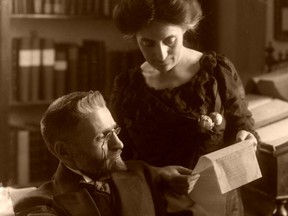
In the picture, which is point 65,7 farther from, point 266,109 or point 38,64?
point 266,109

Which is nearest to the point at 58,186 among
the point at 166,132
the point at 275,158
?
the point at 166,132

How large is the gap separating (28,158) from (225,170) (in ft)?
5.33

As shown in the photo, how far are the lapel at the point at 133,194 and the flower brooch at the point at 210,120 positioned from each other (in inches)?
7.8

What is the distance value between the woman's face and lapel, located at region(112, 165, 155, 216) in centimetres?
24

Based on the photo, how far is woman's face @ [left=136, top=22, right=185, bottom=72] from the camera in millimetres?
1059

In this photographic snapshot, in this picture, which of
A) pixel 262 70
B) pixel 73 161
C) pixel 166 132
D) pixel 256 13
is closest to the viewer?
pixel 73 161

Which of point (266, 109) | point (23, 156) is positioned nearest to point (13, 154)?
point (23, 156)

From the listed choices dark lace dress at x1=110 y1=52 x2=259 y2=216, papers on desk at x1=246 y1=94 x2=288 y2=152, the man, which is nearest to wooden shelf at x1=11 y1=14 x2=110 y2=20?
papers on desk at x1=246 y1=94 x2=288 y2=152

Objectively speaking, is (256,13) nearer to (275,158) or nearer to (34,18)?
(275,158)

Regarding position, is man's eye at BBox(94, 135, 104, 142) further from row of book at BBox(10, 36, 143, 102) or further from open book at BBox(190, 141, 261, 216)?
row of book at BBox(10, 36, 143, 102)

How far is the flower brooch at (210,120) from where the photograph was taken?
114cm

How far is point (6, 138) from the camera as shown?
7.70ft

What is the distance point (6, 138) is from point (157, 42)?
4.77 feet

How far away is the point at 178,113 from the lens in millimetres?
1201
